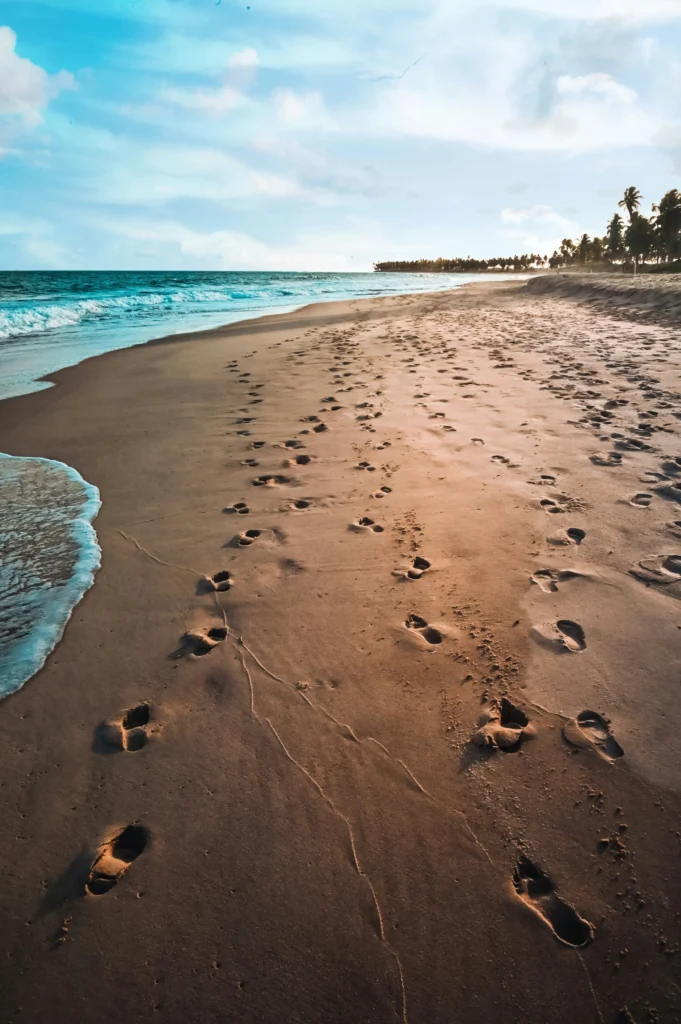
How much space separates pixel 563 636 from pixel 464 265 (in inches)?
6436

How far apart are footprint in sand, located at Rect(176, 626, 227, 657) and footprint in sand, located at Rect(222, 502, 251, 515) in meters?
1.39

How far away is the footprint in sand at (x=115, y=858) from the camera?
175 cm

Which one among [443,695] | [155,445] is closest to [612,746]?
[443,695]

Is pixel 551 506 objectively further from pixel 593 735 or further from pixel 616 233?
pixel 616 233

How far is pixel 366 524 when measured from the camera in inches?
152

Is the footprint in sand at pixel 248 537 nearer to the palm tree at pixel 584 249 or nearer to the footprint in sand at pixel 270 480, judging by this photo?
the footprint in sand at pixel 270 480

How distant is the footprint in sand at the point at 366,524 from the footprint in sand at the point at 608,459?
2284 millimetres

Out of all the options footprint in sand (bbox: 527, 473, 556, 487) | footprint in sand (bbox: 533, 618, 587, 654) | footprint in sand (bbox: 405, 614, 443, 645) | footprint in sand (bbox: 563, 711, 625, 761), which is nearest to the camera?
footprint in sand (bbox: 563, 711, 625, 761)

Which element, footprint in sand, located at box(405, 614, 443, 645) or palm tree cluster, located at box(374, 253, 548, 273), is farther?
palm tree cluster, located at box(374, 253, 548, 273)

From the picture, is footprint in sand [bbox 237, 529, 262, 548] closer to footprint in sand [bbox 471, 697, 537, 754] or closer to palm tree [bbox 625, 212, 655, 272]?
footprint in sand [bbox 471, 697, 537, 754]

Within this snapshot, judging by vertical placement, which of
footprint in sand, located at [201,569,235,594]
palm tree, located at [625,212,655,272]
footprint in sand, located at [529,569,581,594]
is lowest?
footprint in sand, located at [201,569,235,594]

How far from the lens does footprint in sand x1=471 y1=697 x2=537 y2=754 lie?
2.14m

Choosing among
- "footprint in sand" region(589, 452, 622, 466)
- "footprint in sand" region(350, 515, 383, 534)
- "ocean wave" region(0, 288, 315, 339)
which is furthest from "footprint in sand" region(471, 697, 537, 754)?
"ocean wave" region(0, 288, 315, 339)

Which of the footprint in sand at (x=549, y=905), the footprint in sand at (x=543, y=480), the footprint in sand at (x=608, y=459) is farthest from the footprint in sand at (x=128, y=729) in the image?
the footprint in sand at (x=608, y=459)
